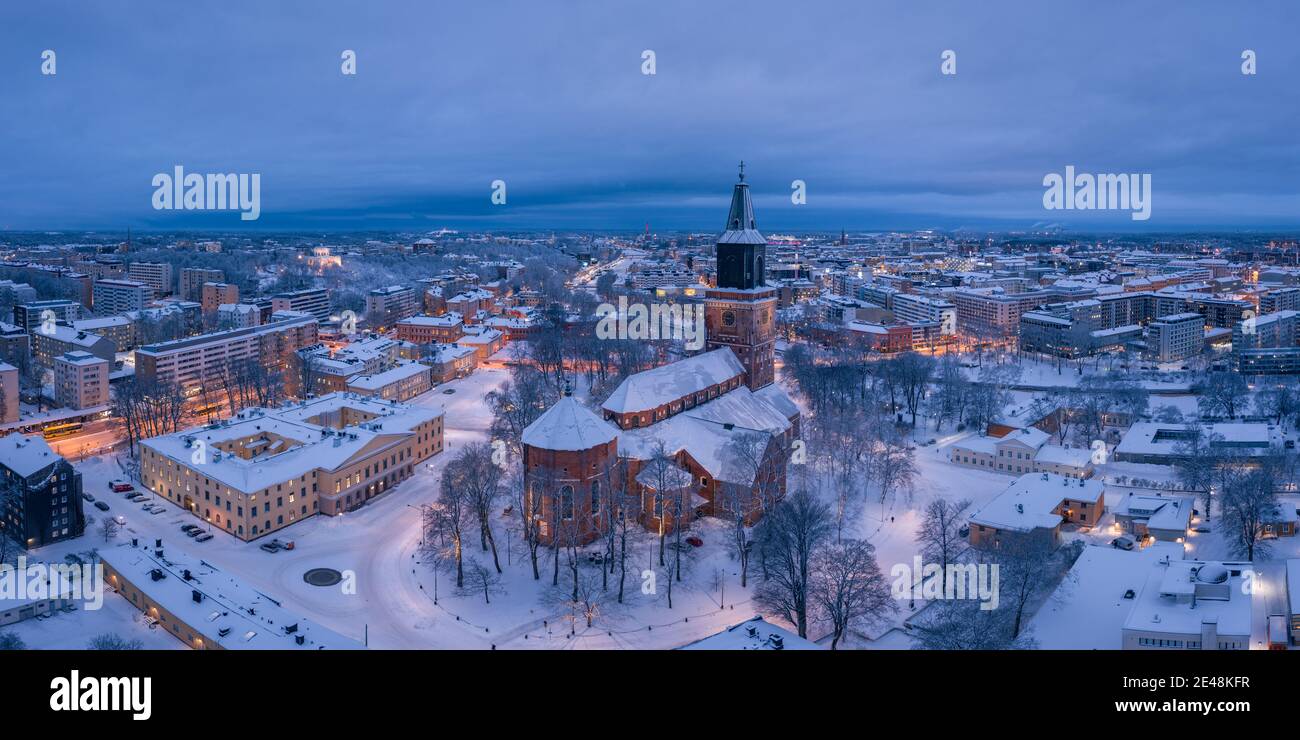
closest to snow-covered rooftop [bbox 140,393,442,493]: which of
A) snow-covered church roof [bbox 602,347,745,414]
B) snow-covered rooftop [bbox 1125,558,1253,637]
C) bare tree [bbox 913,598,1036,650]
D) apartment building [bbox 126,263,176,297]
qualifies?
snow-covered church roof [bbox 602,347,745,414]

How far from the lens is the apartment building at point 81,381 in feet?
173

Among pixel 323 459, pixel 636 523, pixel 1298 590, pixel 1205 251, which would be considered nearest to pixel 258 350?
pixel 323 459

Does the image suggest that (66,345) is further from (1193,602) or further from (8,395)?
(1193,602)

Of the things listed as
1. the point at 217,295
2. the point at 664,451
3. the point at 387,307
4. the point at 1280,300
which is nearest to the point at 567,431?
the point at 664,451

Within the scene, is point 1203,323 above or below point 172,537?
above

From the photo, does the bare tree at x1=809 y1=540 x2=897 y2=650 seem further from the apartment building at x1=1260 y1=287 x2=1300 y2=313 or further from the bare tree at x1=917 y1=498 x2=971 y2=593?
the apartment building at x1=1260 y1=287 x2=1300 y2=313

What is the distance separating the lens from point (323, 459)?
34.8 meters

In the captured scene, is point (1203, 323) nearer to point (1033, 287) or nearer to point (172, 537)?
point (1033, 287)

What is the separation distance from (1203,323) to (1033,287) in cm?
3642

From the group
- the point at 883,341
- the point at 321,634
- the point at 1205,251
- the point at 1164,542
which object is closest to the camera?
the point at 321,634

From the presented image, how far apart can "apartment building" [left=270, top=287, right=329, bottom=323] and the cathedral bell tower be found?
200 feet

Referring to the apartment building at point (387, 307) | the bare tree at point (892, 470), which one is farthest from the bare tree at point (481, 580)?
the apartment building at point (387, 307)

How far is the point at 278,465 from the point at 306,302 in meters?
70.5

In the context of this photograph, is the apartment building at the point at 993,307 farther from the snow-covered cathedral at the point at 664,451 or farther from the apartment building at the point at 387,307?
the apartment building at the point at 387,307
